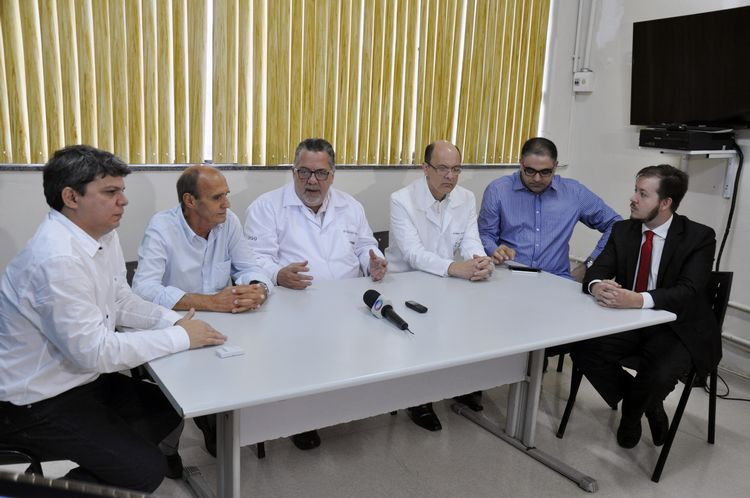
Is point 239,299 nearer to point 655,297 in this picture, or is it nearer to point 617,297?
point 617,297

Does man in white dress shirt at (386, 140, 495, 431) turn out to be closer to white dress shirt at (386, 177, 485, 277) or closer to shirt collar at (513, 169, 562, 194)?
white dress shirt at (386, 177, 485, 277)

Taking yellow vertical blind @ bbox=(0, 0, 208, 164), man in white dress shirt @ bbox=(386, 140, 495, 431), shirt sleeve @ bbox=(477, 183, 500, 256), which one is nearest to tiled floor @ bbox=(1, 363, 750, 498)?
man in white dress shirt @ bbox=(386, 140, 495, 431)

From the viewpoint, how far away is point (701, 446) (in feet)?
9.69

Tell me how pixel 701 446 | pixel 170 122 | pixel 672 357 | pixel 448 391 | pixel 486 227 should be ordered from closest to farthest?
pixel 448 391 < pixel 672 357 < pixel 701 446 < pixel 170 122 < pixel 486 227

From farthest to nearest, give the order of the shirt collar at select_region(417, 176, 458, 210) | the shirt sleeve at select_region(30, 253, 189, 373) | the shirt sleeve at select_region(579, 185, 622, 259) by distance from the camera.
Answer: the shirt sleeve at select_region(579, 185, 622, 259), the shirt collar at select_region(417, 176, 458, 210), the shirt sleeve at select_region(30, 253, 189, 373)

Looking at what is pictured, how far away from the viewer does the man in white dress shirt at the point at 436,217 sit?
3.25 m

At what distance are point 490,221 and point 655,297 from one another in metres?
1.25

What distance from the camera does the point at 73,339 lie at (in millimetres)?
1645

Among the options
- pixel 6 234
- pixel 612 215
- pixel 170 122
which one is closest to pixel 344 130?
pixel 170 122

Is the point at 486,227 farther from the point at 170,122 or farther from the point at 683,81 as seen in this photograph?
the point at 170,122

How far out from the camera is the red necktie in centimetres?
284

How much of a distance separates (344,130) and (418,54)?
74 cm

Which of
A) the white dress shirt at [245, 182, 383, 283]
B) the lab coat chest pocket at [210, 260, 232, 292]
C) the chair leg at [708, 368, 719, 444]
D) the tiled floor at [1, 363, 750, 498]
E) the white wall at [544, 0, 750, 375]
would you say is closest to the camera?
the tiled floor at [1, 363, 750, 498]

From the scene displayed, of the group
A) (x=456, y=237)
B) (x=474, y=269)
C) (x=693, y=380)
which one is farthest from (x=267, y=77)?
(x=693, y=380)
